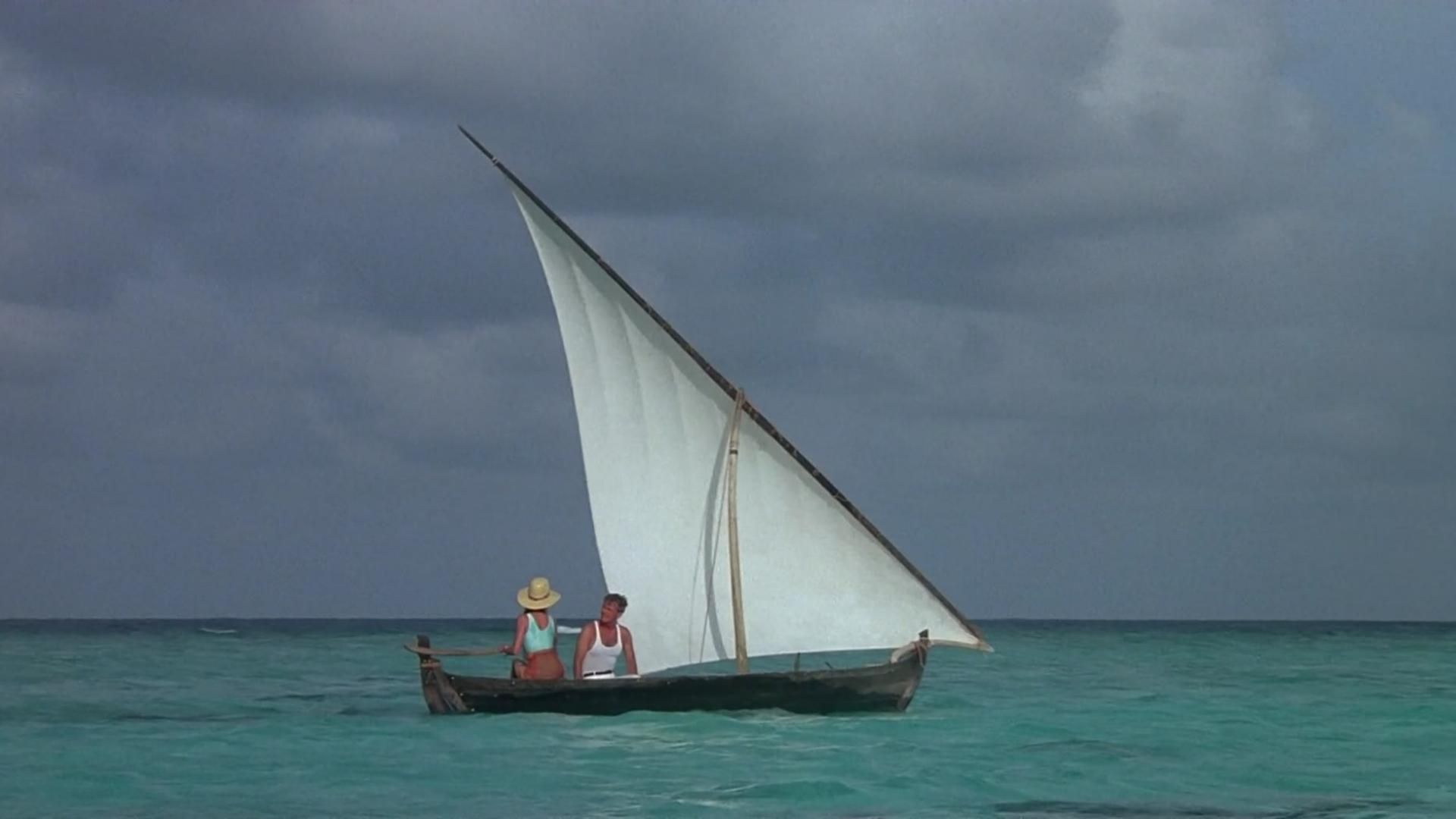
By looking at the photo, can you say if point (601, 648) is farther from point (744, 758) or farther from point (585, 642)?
point (744, 758)

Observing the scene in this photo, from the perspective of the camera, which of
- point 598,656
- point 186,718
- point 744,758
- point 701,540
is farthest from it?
point 186,718

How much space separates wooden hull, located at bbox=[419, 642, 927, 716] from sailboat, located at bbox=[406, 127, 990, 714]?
21 mm

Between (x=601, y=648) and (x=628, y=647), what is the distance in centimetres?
27

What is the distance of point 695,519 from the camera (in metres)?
21.8

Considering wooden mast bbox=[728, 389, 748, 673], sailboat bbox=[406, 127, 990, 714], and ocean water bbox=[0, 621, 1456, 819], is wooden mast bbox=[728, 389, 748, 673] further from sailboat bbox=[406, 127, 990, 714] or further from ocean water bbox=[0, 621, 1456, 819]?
ocean water bbox=[0, 621, 1456, 819]

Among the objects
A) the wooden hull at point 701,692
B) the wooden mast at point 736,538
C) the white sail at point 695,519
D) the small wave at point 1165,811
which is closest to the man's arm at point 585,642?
the wooden hull at point 701,692

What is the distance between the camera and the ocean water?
672 inches

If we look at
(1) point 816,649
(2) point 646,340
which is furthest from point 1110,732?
(2) point 646,340

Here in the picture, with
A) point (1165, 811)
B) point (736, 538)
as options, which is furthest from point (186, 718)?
point (1165, 811)

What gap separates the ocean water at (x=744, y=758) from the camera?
17.1 meters

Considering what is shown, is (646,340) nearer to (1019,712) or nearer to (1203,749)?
(1203,749)

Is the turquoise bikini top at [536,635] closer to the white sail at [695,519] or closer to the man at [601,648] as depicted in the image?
the man at [601,648]

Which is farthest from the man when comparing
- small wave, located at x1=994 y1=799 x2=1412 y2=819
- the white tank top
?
small wave, located at x1=994 y1=799 x2=1412 y2=819

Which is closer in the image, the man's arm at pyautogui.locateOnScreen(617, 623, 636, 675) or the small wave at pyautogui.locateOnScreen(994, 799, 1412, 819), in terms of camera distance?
the small wave at pyautogui.locateOnScreen(994, 799, 1412, 819)
